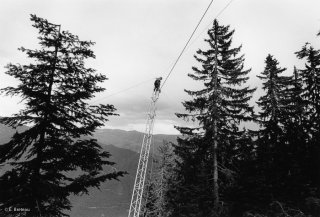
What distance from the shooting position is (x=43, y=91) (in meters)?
9.79

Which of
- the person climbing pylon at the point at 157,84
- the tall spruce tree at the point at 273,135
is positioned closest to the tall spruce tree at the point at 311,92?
the tall spruce tree at the point at 273,135

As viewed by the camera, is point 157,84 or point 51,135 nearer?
point 51,135

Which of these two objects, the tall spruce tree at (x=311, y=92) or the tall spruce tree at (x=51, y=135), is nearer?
the tall spruce tree at (x=51, y=135)

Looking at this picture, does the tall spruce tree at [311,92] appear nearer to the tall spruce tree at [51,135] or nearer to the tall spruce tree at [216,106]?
the tall spruce tree at [216,106]

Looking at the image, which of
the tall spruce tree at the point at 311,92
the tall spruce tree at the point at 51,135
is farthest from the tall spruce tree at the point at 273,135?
the tall spruce tree at the point at 51,135

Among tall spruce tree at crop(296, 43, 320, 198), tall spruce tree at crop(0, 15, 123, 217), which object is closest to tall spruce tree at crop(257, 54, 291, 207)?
tall spruce tree at crop(296, 43, 320, 198)

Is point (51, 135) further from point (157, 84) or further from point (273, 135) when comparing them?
point (273, 135)

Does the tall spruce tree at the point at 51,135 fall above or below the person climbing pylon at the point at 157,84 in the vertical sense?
below

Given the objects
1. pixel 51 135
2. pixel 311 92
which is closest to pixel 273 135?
→ pixel 311 92

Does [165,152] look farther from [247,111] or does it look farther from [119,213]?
[119,213]

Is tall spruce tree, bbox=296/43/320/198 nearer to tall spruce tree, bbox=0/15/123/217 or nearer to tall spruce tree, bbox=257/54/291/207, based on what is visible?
tall spruce tree, bbox=257/54/291/207

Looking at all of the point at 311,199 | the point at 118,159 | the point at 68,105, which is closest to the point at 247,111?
the point at 311,199

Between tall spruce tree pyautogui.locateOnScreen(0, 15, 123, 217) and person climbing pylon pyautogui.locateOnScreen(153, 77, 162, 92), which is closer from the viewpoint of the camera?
tall spruce tree pyautogui.locateOnScreen(0, 15, 123, 217)

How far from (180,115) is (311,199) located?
31.8 feet
